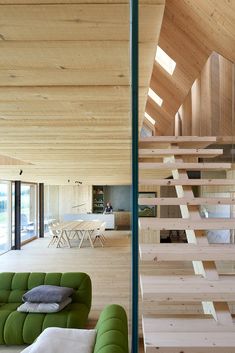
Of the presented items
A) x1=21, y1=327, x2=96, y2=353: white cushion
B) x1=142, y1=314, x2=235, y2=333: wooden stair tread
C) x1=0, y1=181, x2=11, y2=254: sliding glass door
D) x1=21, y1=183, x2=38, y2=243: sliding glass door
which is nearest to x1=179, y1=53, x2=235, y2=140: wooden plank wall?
x1=142, y1=314, x2=235, y2=333: wooden stair tread

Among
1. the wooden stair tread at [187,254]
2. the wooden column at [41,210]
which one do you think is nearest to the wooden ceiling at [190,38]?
the wooden stair tread at [187,254]

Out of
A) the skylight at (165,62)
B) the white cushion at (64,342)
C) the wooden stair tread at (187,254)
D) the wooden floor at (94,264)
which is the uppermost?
the skylight at (165,62)

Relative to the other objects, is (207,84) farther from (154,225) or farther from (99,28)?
(99,28)

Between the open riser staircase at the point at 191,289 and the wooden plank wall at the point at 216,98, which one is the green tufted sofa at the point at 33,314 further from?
the wooden plank wall at the point at 216,98

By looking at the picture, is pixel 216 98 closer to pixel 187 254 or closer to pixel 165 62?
pixel 165 62

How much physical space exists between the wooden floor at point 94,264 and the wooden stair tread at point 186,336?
10.0 feet

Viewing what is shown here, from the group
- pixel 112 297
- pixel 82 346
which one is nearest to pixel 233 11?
pixel 82 346

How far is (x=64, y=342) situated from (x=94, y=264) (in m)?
4.98

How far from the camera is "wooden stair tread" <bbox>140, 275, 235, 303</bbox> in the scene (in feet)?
6.17

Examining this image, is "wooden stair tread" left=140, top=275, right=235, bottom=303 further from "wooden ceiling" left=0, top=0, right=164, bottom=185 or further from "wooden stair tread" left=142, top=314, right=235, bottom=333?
"wooden ceiling" left=0, top=0, right=164, bottom=185

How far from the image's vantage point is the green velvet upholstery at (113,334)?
221 cm

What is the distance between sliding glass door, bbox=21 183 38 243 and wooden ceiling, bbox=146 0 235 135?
607 cm

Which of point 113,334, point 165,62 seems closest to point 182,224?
point 113,334

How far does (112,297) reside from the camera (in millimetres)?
5539
